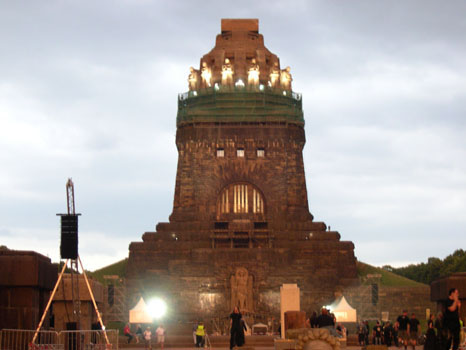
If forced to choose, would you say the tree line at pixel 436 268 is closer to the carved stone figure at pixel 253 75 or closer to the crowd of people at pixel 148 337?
the carved stone figure at pixel 253 75

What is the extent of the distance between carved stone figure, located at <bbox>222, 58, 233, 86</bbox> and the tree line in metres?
31.4

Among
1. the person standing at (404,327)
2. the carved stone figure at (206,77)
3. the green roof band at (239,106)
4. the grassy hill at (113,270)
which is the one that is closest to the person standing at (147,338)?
the person standing at (404,327)

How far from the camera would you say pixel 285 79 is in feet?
260

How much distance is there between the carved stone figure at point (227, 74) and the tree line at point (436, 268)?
31.4m

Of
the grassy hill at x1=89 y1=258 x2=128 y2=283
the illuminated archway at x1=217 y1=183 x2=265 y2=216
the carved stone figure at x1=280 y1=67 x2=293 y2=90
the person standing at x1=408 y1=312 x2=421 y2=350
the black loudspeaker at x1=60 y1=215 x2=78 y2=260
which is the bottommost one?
the person standing at x1=408 y1=312 x2=421 y2=350

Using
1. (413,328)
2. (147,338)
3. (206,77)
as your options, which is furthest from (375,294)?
(413,328)

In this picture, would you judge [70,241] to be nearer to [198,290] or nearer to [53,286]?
[53,286]

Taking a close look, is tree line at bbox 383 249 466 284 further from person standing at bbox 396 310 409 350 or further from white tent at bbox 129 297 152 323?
person standing at bbox 396 310 409 350

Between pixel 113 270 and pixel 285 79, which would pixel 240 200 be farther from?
pixel 285 79

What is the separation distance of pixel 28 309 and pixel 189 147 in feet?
185

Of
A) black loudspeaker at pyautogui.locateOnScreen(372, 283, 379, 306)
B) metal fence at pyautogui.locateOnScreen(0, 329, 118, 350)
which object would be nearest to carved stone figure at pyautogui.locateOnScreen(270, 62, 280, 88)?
black loudspeaker at pyautogui.locateOnScreen(372, 283, 379, 306)

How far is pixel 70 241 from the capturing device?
72.9ft

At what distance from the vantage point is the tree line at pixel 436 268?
89.4 m

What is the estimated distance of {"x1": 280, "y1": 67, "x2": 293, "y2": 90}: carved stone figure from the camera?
79000mm
